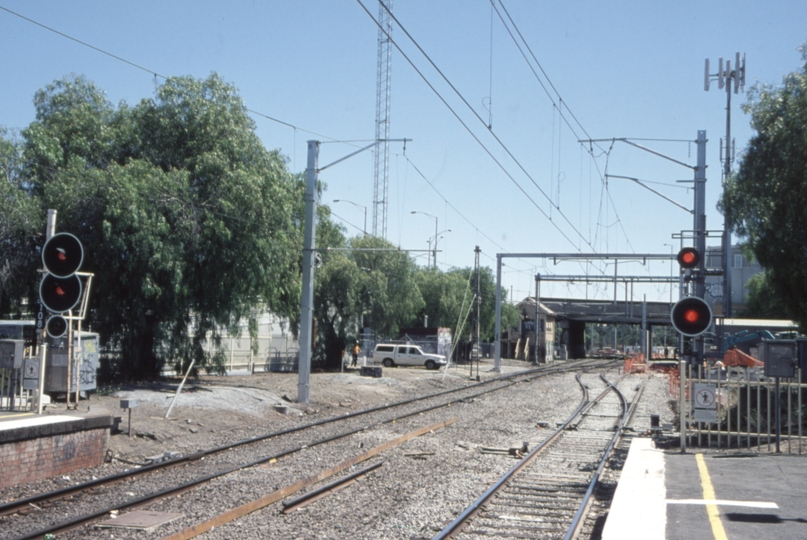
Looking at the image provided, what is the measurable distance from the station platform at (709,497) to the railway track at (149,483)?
5.99 m

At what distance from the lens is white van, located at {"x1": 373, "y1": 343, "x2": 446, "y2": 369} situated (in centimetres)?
4969

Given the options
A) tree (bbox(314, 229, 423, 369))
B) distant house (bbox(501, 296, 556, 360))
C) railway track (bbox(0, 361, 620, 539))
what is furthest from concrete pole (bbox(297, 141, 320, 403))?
distant house (bbox(501, 296, 556, 360))

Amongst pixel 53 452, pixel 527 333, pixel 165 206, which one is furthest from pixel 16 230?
pixel 527 333

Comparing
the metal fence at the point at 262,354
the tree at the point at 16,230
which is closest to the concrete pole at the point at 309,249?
the tree at the point at 16,230

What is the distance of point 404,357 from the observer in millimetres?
50406

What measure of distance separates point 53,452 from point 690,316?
1030 cm

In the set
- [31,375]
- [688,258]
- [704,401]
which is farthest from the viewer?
[31,375]

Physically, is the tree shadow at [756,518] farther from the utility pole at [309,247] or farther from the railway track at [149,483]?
the utility pole at [309,247]

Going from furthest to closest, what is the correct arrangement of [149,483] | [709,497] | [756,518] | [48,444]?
1. [48,444]
2. [149,483]
3. [709,497]
4. [756,518]

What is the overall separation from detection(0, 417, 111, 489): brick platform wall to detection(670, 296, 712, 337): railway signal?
32.2 ft

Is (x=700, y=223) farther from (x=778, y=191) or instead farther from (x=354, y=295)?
(x=354, y=295)

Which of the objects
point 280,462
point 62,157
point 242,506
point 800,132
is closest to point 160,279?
point 62,157

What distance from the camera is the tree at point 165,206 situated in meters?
23.5

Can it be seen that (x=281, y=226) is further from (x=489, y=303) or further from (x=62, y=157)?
(x=489, y=303)
